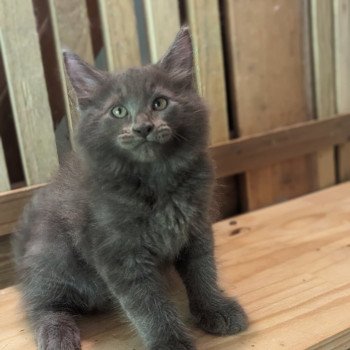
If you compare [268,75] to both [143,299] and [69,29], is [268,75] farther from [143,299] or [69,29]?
[143,299]

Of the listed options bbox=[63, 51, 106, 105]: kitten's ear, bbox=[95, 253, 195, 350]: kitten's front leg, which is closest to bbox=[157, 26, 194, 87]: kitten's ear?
bbox=[63, 51, 106, 105]: kitten's ear

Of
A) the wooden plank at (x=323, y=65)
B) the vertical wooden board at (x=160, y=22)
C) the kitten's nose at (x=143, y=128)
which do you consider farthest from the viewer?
the wooden plank at (x=323, y=65)

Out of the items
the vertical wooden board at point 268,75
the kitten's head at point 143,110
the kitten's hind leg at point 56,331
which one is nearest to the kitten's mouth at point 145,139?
the kitten's head at point 143,110

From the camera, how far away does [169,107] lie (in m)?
0.89

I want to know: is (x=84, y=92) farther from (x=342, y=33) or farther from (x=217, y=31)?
(x=342, y=33)

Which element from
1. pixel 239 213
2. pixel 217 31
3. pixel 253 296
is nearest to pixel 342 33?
pixel 217 31

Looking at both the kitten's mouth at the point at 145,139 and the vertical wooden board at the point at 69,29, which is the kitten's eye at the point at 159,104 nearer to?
the kitten's mouth at the point at 145,139

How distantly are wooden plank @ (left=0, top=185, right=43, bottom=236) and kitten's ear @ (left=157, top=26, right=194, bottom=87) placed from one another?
0.52 meters

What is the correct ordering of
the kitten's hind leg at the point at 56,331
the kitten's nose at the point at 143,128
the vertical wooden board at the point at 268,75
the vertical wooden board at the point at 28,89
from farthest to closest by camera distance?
the vertical wooden board at the point at 268,75 → the vertical wooden board at the point at 28,89 → the kitten's hind leg at the point at 56,331 → the kitten's nose at the point at 143,128

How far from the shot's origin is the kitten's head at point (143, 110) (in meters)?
0.85

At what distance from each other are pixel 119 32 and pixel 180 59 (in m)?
0.43

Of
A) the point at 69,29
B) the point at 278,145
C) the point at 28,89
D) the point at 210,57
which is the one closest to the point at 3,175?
the point at 28,89

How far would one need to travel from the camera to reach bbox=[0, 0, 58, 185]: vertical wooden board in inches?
47.7

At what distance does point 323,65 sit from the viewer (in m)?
1.66
